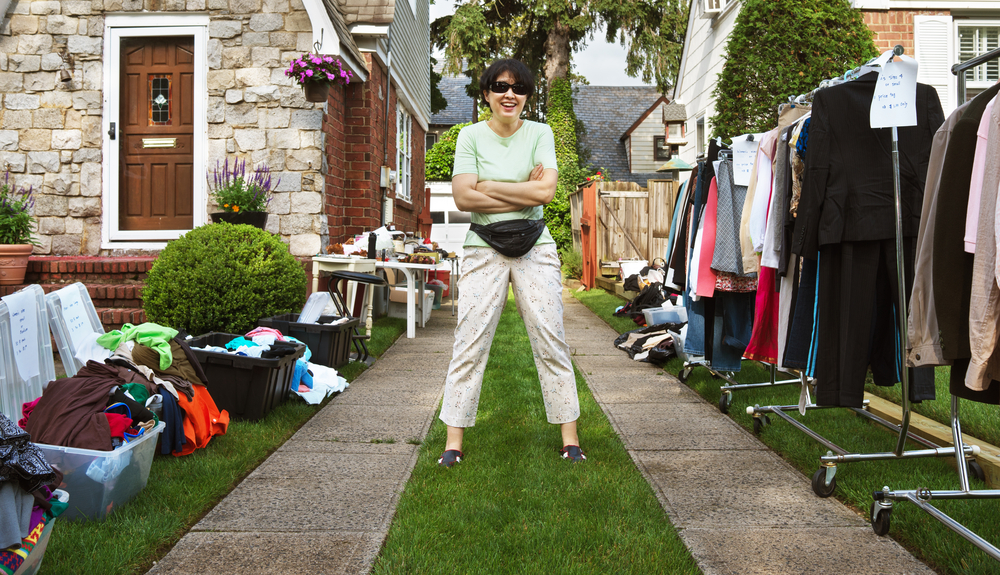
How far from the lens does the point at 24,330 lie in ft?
11.7

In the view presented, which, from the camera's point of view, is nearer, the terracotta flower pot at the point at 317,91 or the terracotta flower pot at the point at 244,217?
the terracotta flower pot at the point at 244,217

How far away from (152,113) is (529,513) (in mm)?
7474

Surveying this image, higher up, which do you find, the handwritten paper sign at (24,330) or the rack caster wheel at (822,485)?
the handwritten paper sign at (24,330)

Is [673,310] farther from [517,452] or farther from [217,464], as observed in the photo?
[217,464]

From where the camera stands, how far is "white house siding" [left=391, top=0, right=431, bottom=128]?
11.6 metres

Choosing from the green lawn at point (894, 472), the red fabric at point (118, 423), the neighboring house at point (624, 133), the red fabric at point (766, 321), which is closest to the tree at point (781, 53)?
the green lawn at point (894, 472)

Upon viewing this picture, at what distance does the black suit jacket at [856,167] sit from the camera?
319 cm

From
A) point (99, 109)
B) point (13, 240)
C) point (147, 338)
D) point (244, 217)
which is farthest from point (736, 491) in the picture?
point (99, 109)

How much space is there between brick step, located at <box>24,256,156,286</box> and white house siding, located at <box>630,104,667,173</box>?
78.6ft

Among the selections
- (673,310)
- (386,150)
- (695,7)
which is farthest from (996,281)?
(695,7)

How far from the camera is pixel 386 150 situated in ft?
34.9

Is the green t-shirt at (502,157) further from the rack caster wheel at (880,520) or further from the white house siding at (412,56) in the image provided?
the white house siding at (412,56)

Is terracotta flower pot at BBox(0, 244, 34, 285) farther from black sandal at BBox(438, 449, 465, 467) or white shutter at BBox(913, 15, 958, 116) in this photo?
white shutter at BBox(913, 15, 958, 116)

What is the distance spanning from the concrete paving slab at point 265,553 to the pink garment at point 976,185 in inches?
90.8
